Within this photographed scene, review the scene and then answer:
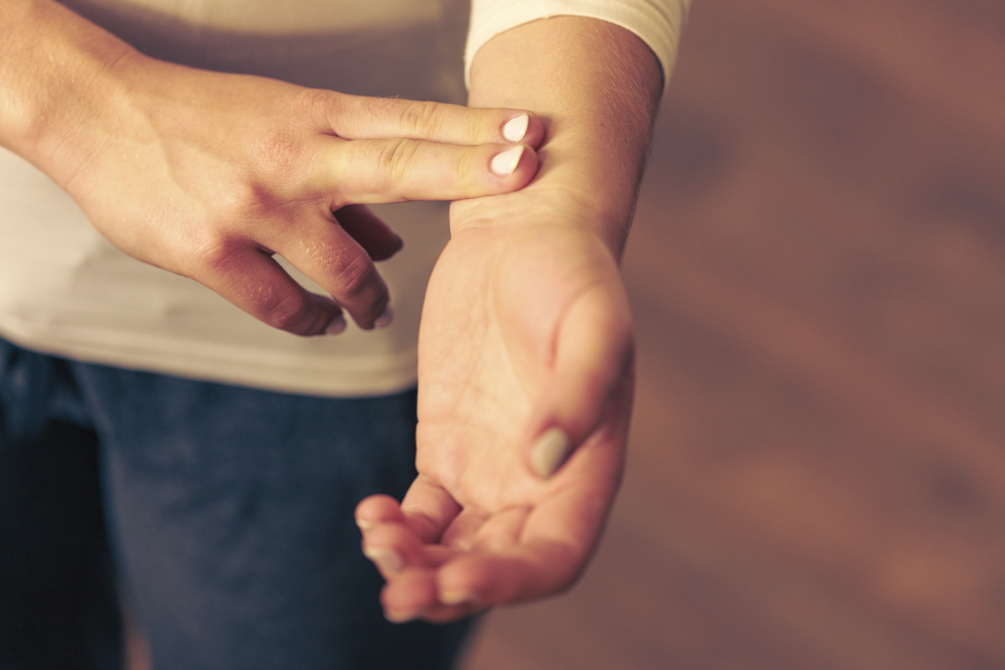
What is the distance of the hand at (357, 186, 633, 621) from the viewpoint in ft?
1.26

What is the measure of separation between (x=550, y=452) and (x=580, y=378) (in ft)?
0.14

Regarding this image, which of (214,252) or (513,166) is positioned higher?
(513,166)

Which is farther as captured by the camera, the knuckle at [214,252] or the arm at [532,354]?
the knuckle at [214,252]

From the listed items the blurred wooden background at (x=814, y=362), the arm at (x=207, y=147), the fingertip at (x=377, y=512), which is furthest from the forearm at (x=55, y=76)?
the blurred wooden background at (x=814, y=362)

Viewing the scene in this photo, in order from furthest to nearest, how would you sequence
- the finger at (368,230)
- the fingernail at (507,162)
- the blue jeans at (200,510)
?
the blue jeans at (200,510), the finger at (368,230), the fingernail at (507,162)

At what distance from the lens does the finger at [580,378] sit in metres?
0.38

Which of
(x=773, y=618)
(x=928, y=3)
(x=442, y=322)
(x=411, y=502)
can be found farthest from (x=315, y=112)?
(x=928, y=3)

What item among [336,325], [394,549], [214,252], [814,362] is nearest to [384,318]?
[336,325]

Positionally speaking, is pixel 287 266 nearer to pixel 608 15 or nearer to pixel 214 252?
pixel 214 252

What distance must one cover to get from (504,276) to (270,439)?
0.43 m

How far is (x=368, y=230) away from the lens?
599mm

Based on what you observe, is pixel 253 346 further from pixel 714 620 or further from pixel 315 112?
pixel 714 620

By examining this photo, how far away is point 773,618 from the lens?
4.17ft

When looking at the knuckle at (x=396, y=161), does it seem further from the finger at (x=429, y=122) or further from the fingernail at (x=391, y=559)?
the fingernail at (x=391, y=559)
